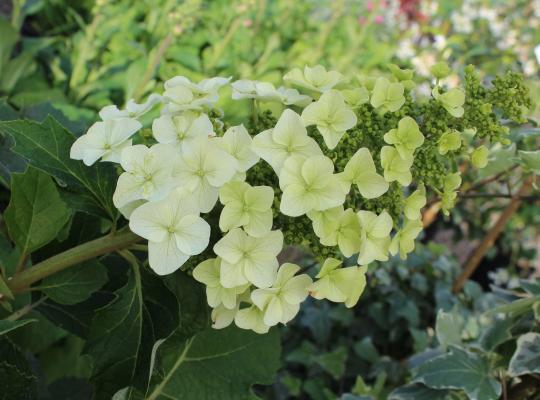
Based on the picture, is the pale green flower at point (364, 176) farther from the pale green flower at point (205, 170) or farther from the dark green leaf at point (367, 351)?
the dark green leaf at point (367, 351)

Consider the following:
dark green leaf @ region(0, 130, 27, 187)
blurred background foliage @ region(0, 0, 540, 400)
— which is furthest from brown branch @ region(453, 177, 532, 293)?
dark green leaf @ region(0, 130, 27, 187)

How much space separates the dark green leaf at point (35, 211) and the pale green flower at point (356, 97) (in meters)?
0.36

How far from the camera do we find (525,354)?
1044 mm

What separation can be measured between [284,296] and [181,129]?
0.73ft

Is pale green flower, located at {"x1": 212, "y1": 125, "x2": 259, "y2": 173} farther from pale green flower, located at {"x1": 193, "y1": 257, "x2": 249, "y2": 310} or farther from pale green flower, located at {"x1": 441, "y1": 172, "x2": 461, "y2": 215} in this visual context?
pale green flower, located at {"x1": 441, "y1": 172, "x2": 461, "y2": 215}

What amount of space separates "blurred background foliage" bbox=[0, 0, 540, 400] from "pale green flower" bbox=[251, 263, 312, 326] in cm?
47

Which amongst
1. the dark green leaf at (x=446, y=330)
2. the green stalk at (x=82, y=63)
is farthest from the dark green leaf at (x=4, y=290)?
the green stalk at (x=82, y=63)

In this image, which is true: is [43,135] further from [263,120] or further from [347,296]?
[347,296]

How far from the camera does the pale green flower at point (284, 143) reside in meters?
0.69

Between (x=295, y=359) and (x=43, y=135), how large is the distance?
105 cm

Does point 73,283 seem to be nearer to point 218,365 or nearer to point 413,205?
point 218,365

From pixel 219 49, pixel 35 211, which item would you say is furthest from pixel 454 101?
pixel 219 49

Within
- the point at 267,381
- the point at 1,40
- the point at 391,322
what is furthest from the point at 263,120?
the point at 1,40

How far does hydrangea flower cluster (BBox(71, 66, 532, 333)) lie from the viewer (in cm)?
68
